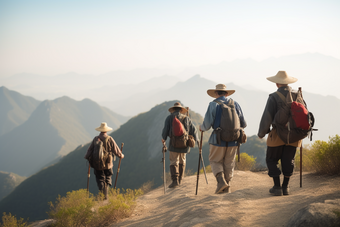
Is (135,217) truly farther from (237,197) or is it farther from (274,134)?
(274,134)

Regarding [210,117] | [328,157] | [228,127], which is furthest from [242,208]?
[328,157]

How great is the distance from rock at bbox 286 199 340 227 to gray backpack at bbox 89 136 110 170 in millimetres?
5288

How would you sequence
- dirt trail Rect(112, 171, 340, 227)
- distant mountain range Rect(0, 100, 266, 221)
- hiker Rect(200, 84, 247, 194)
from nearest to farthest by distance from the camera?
dirt trail Rect(112, 171, 340, 227) → hiker Rect(200, 84, 247, 194) → distant mountain range Rect(0, 100, 266, 221)

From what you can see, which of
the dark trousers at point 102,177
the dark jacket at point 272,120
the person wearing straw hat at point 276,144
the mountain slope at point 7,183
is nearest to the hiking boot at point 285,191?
the person wearing straw hat at point 276,144

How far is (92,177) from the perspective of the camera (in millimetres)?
65500

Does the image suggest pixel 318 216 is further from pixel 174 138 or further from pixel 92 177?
pixel 92 177

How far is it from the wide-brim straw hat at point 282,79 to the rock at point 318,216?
2.43m

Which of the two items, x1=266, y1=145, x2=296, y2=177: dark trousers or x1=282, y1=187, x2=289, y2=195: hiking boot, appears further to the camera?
x1=282, y1=187, x2=289, y2=195: hiking boot

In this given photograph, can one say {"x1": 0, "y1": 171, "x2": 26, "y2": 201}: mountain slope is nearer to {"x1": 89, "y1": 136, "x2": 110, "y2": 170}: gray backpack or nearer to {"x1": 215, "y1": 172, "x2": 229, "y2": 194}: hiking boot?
{"x1": 89, "y1": 136, "x2": 110, "y2": 170}: gray backpack

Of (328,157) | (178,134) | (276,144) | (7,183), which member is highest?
(178,134)

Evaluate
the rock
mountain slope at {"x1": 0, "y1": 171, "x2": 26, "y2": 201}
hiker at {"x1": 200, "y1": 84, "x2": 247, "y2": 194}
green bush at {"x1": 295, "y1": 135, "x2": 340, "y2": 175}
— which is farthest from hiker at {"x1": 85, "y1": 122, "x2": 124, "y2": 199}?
mountain slope at {"x1": 0, "y1": 171, "x2": 26, "y2": 201}

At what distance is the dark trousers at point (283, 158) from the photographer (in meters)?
4.58

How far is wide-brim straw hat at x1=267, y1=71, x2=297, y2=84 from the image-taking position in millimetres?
4703

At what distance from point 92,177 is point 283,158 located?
67.5 meters
